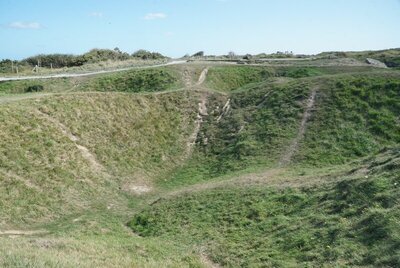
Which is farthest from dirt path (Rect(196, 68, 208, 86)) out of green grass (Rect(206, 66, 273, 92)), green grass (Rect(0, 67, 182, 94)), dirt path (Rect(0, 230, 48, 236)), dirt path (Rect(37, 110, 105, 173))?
dirt path (Rect(0, 230, 48, 236))

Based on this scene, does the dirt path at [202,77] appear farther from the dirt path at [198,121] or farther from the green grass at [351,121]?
the green grass at [351,121]

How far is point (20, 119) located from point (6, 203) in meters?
8.17

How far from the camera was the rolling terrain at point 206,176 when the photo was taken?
702 inches

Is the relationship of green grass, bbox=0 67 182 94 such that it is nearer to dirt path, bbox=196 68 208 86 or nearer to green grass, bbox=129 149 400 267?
dirt path, bbox=196 68 208 86

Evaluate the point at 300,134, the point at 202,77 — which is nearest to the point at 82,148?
the point at 300,134

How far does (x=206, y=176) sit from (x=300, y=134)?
8072mm

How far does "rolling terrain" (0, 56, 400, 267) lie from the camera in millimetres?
17828

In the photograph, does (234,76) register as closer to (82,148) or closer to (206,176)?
(206,176)

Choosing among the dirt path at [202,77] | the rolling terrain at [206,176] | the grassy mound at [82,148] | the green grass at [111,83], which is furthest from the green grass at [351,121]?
the green grass at [111,83]

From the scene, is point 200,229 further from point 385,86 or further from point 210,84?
point 210,84

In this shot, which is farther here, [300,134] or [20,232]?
[300,134]

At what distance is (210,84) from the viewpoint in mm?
51812

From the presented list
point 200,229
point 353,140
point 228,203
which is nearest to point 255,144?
point 353,140

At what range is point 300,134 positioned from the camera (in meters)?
34.6
